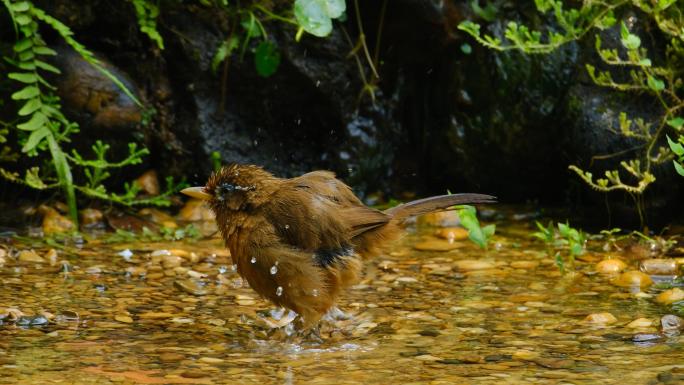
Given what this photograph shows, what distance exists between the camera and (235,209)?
15.9ft

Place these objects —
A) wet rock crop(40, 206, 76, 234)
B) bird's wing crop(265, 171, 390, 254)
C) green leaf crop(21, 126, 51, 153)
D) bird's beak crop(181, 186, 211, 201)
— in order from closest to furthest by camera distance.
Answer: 1. bird's wing crop(265, 171, 390, 254)
2. bird's beak crop(181, 186, 211, 201)
3. green leaf crop(21, 126, 51, 153)
4. wet rock crop(40, 206, 76, 234)

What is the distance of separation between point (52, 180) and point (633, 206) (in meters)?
3.74

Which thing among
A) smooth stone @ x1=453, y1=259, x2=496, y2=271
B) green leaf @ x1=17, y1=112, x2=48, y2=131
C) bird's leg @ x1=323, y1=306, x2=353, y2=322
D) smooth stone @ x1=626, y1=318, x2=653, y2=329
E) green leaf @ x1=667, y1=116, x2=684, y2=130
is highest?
green leaf @ x1=17, y1=112, x2=48, y2=131

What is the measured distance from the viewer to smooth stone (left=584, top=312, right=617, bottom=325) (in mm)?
4582

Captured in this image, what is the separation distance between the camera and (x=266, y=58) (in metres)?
7.10

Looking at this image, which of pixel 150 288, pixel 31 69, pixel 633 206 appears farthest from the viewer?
pixel 633 206

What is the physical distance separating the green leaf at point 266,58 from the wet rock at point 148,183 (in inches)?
41.7

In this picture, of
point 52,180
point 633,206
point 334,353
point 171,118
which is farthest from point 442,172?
point 334,353

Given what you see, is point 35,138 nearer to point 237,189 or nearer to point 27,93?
point 27,93

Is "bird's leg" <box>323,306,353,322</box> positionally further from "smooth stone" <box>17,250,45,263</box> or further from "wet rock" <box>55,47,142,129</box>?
"wet rock" <box>55,47,142,129</box>

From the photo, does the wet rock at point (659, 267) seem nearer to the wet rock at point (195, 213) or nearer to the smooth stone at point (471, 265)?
the smooth stone at point (471, 265)

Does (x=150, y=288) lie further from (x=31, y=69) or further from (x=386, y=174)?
(x=386, y=174)

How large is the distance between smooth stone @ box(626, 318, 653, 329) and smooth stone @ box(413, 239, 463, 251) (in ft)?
6.05

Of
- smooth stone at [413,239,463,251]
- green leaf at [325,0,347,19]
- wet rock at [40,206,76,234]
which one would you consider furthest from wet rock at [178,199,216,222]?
green leaf at [325,0,347,19]
